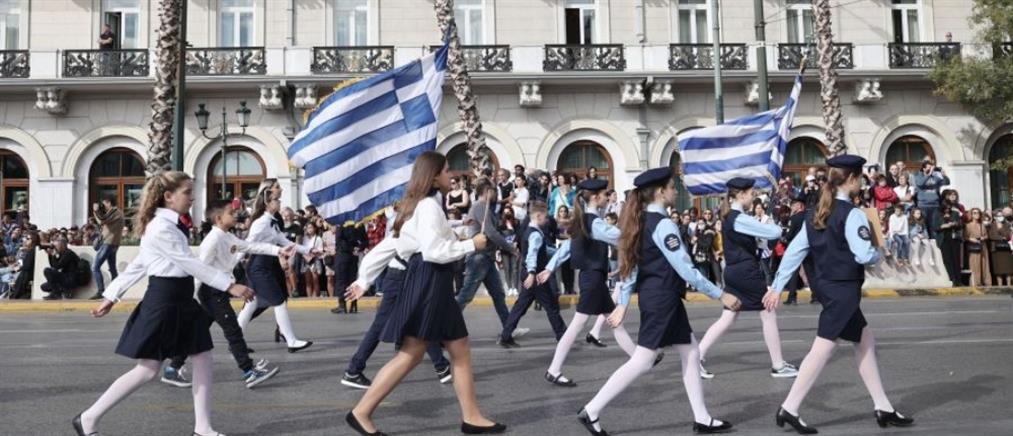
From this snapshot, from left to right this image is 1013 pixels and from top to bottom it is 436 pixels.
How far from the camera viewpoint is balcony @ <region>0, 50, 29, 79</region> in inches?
1082

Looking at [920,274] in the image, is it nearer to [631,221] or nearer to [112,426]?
[631,221]

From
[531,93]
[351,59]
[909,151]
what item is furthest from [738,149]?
[909,151]

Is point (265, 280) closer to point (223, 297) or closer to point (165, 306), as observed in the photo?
point (223, 297)

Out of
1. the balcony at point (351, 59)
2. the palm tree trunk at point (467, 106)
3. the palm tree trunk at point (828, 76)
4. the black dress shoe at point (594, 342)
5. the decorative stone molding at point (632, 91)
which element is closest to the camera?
the black dress shoe at point (594, 342)

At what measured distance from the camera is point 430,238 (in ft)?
18.4

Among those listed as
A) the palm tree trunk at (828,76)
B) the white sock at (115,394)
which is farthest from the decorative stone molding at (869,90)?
the white sock at (115,394)

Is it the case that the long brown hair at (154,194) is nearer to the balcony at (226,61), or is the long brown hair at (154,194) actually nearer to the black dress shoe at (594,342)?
the black dress shoe at (594,342)

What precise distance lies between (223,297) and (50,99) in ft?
72.5

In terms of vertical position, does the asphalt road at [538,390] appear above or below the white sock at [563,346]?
below

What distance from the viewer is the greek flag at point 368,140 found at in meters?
9.24

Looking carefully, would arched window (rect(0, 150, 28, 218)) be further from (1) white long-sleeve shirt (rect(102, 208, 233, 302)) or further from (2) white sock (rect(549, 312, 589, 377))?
(1) white long-sleeve shirt (rect(102, 208, 233, 302))

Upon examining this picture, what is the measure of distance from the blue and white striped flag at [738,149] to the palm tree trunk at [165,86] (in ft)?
36.9

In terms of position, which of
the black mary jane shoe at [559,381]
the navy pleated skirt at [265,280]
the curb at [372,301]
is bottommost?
the black mary jane shoe at [559,381]

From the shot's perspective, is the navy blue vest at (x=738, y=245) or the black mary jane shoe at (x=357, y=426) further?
the navy blue vest at (x=738, y=245)
